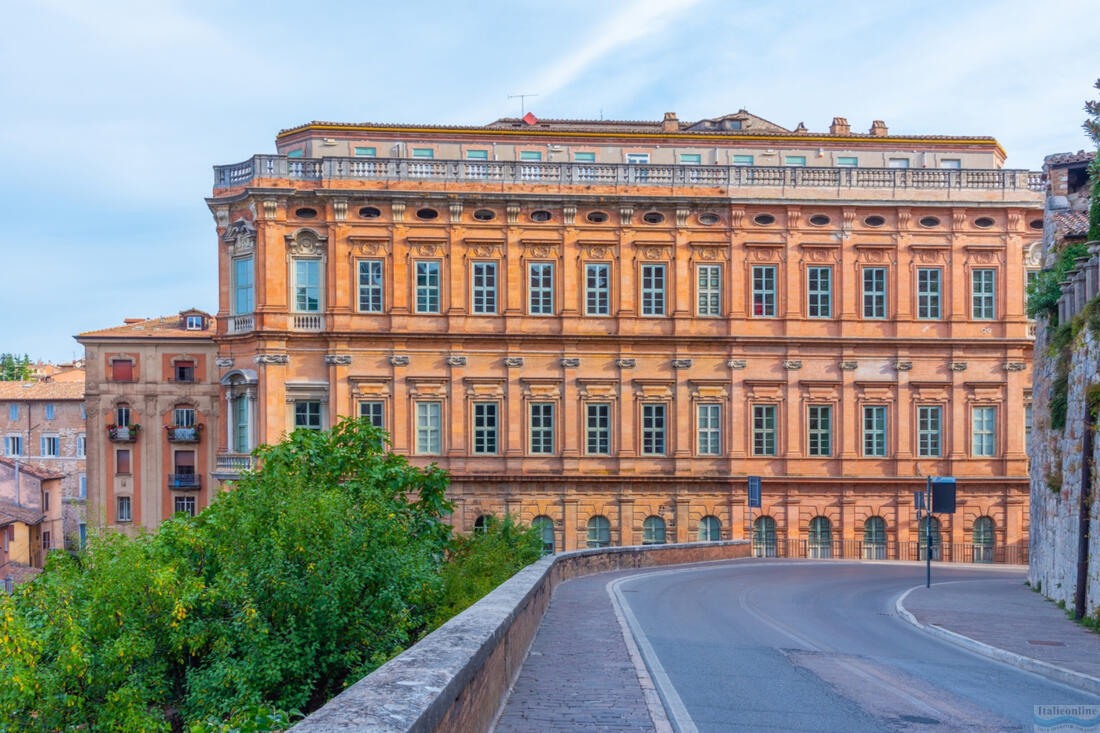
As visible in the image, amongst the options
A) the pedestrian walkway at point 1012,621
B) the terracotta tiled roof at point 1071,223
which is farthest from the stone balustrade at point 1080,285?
the pedestrian walkway at point 1012,621

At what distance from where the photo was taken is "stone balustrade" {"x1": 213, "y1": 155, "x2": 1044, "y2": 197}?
139 ft

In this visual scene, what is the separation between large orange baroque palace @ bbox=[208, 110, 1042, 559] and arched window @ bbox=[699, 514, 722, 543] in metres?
0.18

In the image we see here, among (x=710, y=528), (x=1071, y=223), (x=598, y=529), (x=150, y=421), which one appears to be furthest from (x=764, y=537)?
(x=150, y=421)

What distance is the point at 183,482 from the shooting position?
4709cm

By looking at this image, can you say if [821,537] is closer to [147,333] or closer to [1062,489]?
[1062,489]

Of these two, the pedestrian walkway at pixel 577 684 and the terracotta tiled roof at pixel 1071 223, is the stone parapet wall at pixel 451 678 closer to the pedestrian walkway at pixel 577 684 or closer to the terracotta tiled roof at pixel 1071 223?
the pedestrian walkway at pixel 577 684

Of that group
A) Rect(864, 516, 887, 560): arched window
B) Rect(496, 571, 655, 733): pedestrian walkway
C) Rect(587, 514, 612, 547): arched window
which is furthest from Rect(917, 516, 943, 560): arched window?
Rect(496, 571, 655, 733): pedestrian walkway

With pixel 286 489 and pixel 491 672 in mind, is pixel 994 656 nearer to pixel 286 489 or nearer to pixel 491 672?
pixel 491 672

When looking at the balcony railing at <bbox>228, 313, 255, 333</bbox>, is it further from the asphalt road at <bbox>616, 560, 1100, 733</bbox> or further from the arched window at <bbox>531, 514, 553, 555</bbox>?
the asphalt road at <bbox>616, 560, 1100, 733</bbox>

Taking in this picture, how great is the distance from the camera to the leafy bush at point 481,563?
54.8ft

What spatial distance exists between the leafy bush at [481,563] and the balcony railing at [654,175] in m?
18.5

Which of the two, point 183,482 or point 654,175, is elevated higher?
point 654,175

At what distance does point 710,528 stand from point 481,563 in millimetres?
23321

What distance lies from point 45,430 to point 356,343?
4276 centimetres
